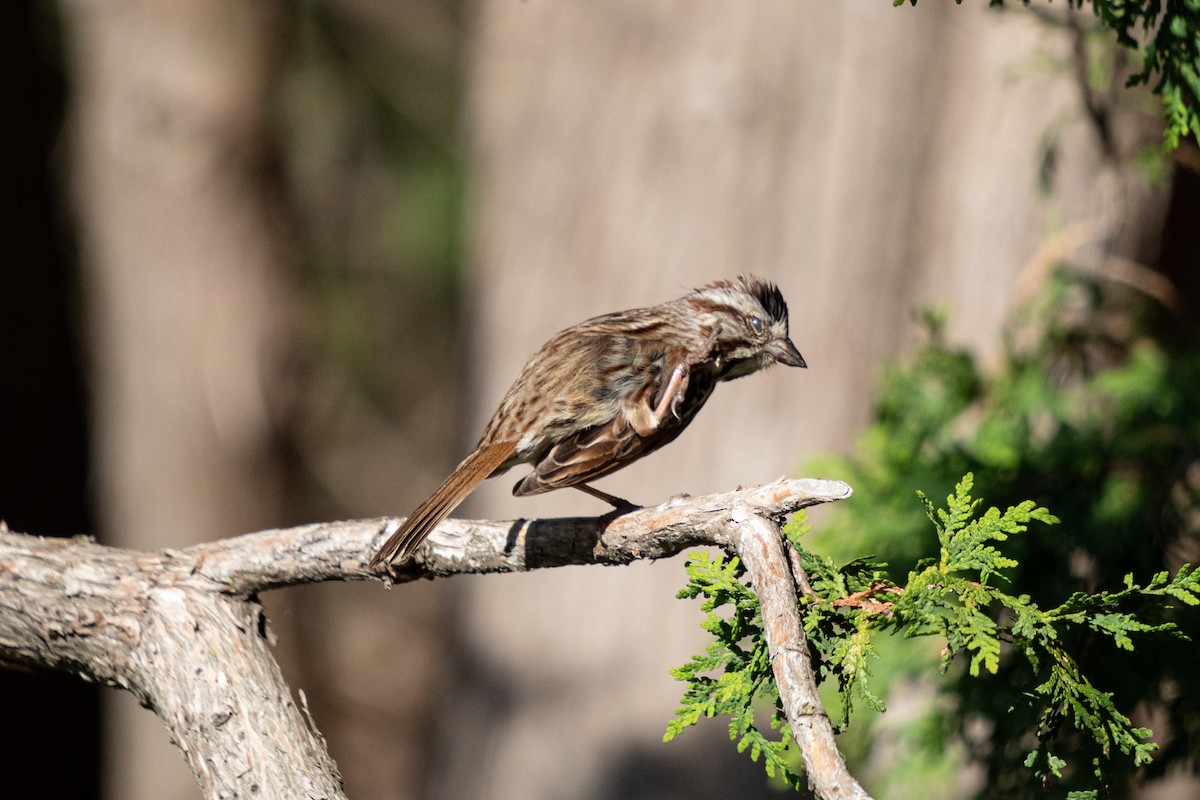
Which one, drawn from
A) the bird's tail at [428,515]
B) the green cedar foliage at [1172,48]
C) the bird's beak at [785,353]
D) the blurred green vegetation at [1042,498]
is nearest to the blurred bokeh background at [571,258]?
the blurred green vegetation at [1042,498]

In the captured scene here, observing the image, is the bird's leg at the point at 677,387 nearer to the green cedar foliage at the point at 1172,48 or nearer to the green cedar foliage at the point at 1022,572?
the green cedar foliage at the point at 1022,572

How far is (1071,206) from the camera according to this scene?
506cm

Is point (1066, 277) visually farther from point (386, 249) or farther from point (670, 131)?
point (386, 249)

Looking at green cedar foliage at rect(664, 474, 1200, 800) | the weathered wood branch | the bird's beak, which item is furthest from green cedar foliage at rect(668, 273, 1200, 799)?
the bird's beak

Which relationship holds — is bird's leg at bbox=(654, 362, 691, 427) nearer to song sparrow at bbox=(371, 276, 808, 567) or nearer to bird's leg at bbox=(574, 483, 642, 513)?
song sparrow at bbox=(371, 276, 808, 567)

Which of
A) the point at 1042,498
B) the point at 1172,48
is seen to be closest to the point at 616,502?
the point at 1042,498

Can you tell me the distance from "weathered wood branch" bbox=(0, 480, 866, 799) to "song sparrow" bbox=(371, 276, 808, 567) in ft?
0.60

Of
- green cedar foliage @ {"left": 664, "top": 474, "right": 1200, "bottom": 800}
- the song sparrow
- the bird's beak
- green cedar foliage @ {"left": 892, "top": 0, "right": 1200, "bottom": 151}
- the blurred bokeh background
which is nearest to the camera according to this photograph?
green cedar foliage @ {"left": 664, "top": 474, "right": 1200, "bottom": 800}

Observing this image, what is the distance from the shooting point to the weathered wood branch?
2.30m

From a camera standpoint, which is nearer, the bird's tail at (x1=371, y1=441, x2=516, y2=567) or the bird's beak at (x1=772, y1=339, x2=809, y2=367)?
the bird's tail at (x1=371, y1=441, x2=516, y2=567)

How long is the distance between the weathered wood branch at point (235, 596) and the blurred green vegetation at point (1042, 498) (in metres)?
1.05

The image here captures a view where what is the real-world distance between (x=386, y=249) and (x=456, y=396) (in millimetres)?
2332

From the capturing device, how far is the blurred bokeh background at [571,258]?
5.18 meters

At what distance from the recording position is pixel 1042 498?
11.3 feet
